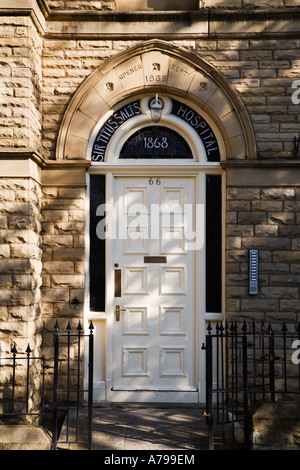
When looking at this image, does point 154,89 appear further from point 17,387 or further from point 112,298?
point 17,387

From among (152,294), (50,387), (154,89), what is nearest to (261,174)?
(154,89)

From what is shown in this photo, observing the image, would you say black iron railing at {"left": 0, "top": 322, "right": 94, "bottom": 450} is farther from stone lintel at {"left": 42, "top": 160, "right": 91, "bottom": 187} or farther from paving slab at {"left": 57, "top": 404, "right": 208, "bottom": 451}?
stone lintel at {"left": 42, "top": 160, "right": 91, "bottom": 187}

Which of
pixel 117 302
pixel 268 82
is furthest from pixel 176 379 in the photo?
pixel 268 82

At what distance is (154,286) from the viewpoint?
6914 mm

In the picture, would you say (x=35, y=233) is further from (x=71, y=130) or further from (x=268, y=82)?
(x=268, y=82)

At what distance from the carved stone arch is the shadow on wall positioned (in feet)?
1.85

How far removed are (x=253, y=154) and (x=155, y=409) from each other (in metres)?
3.33

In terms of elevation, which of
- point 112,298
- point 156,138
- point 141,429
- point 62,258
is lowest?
point 141,429

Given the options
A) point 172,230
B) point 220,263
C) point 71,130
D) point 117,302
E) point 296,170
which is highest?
point 71,130

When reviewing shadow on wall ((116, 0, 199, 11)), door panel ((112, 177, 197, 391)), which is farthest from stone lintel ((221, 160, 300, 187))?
→ shadow on wall ((116, 0, 199, 11))

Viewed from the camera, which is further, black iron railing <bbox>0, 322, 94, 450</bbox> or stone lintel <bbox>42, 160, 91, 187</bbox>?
stone lintel <bbox>42, 160, 91, 187</bbox>

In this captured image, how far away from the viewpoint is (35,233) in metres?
6.45

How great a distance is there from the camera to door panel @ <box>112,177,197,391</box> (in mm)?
6848

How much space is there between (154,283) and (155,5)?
3577 mm
